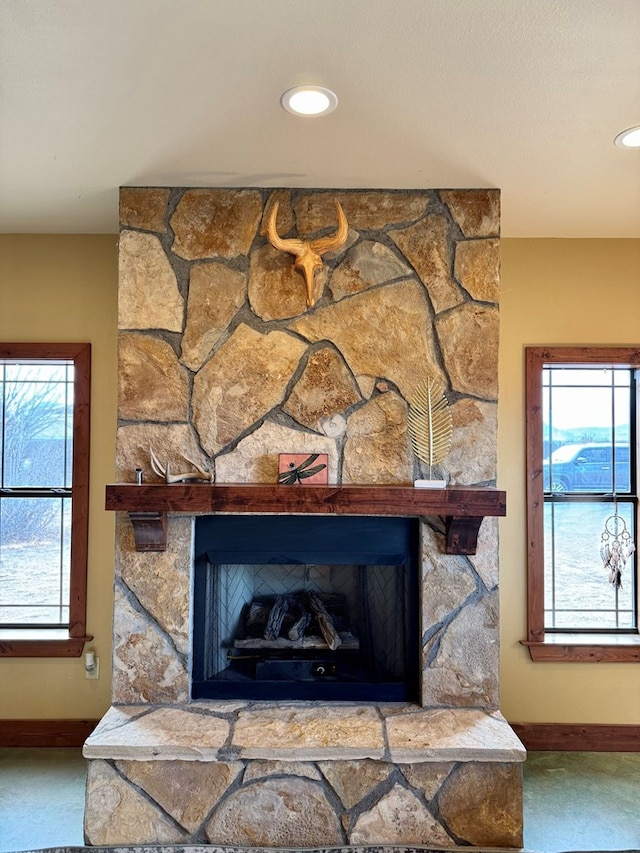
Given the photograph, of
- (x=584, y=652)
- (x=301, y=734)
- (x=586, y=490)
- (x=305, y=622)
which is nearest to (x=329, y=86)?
(x=305, y=622)

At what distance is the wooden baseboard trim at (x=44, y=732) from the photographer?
318 cm

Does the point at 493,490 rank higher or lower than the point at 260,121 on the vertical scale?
lower

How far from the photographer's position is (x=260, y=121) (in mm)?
2127

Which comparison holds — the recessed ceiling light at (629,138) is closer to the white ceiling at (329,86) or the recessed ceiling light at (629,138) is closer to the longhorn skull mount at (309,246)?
the white ceiling at (329,86)

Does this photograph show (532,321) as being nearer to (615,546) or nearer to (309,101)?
(615,546)

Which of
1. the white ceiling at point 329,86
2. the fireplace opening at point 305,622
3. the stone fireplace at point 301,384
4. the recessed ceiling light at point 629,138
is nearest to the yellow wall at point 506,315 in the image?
the white ceiling at point 329,86

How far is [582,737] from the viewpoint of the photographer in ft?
10.5

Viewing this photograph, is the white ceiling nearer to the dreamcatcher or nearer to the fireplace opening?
the fireplace opening

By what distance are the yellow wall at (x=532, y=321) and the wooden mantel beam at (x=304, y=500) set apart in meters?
0.97

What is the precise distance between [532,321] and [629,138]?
1.21 m

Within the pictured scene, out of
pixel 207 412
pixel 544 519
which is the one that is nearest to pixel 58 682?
pixel 207 412

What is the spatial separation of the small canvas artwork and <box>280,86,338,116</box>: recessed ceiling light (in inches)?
51.2

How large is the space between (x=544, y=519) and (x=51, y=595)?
273 centimetres

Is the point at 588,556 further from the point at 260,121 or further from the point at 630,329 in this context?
the point at 260,121
